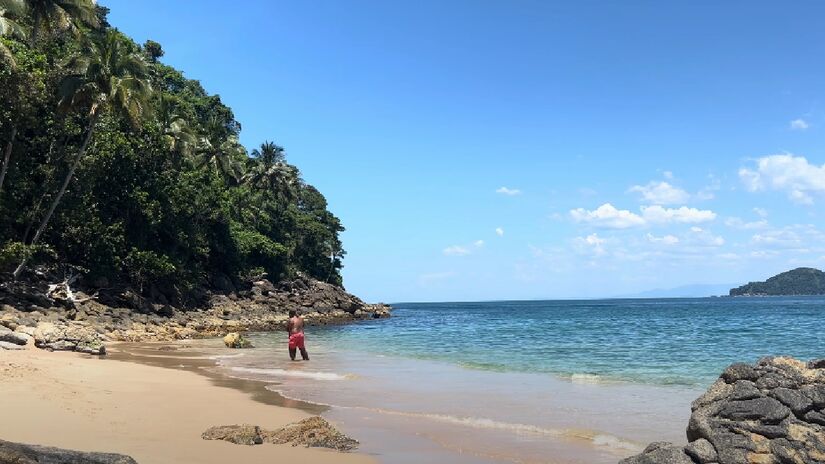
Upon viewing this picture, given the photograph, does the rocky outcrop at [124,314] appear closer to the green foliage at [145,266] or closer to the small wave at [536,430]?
the green foliage at [145,266]

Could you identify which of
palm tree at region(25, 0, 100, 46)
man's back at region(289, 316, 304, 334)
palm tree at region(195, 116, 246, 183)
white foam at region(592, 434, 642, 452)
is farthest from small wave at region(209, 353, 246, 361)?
palm tree at region(195, 116, 246, 183)

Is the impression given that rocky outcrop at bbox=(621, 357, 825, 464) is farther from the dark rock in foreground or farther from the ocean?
the dark rock in foreground

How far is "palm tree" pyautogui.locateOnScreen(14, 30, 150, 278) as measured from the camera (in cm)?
2511

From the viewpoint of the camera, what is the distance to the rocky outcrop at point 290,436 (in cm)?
698

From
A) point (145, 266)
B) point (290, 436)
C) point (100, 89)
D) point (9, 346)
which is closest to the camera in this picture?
point (290, 436)

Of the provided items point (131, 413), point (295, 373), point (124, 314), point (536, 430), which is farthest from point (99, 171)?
point (536, 430)

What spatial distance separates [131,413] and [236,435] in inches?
91.8

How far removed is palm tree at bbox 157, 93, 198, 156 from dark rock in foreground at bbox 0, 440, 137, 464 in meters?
38.7

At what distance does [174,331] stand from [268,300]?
1908 cm

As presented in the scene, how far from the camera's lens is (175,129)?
138ft

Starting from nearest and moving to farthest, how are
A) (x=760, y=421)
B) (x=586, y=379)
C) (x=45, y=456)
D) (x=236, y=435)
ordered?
(x=45, y=456), (x=760, y=421), (x=236, y=435), (x=586, y=379)

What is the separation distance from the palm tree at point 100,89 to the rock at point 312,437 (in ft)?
74.3

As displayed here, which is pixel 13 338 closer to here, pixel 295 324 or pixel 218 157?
pixel 295 324

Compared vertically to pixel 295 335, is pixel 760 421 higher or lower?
lower
